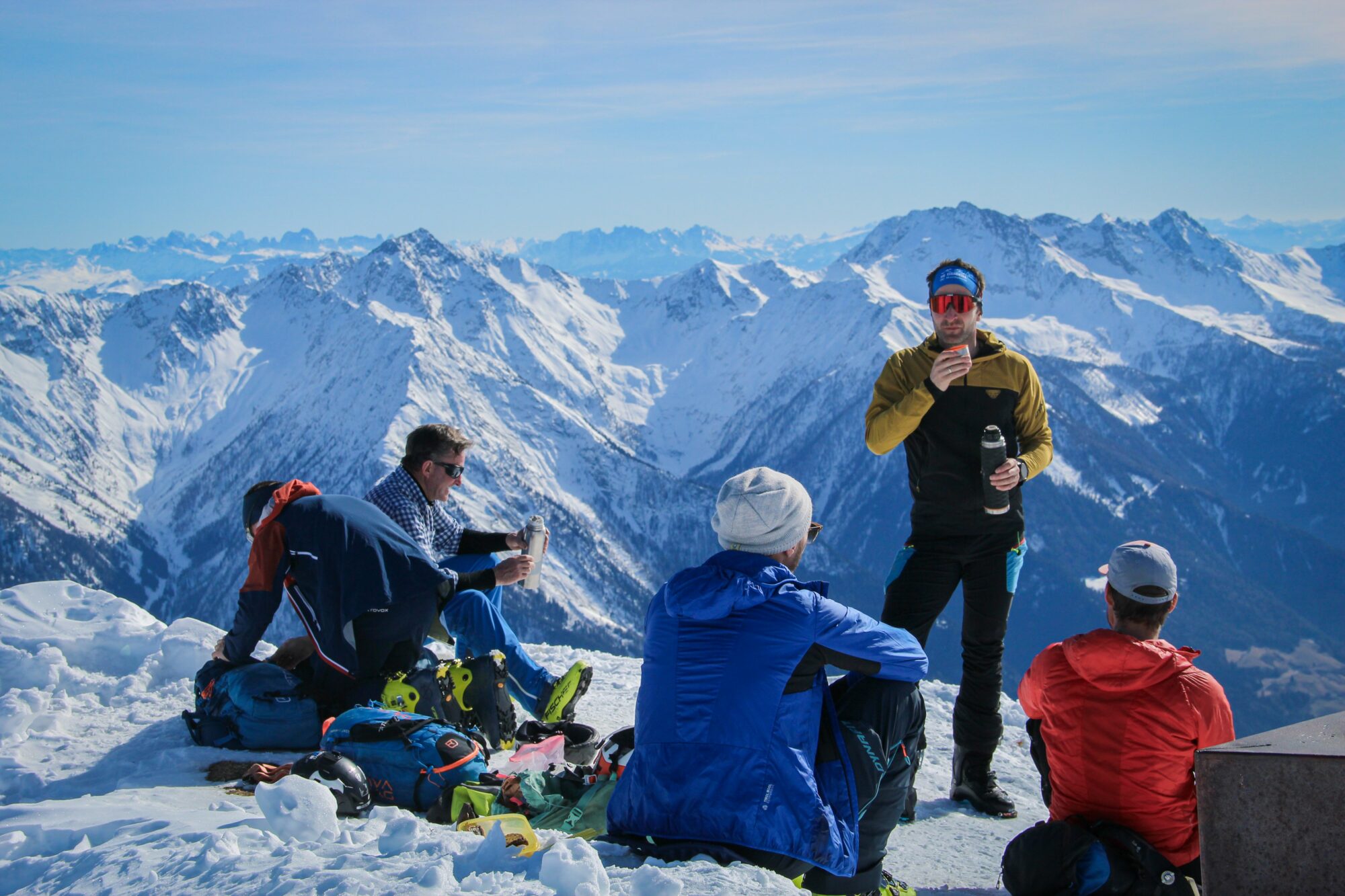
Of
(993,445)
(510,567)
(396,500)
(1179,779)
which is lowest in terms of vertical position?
(1179,779)

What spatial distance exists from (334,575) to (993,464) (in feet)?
17.5

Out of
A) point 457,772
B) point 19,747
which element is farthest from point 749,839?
point 19,747

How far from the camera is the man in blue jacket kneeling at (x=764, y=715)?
4352 millimetres

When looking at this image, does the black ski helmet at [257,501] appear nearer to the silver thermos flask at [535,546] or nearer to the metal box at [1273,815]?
the silver thermos flask at [535,546]

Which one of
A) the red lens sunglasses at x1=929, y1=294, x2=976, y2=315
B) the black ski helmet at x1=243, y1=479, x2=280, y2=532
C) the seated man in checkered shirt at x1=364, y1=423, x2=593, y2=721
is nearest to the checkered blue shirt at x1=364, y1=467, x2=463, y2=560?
the seated man in checkered shirt at x1=364, y1=423, x2=593, y2=721

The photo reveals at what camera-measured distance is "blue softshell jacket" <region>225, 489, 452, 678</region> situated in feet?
24.3

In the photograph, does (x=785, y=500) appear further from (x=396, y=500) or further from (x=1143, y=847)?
(x=396, y=500)

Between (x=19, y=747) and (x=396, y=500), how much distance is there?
3707 millimetres

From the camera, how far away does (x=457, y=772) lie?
6434mm

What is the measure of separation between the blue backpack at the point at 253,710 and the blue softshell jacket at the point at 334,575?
22cm

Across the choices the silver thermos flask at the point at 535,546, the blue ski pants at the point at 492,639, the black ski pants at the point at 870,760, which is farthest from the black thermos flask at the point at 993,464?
the blue ski pants at the point at 492,639

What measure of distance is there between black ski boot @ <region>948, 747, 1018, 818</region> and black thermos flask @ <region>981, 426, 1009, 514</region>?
7.09 ft

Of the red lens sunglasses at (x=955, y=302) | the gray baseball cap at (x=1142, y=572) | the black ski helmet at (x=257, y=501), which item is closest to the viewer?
the gray baseball cap at (x=1142, y=572)

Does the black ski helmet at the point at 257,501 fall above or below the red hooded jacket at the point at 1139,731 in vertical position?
above
